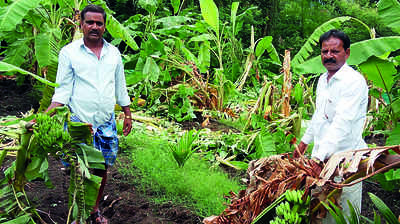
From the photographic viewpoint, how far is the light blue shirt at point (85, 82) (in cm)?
307

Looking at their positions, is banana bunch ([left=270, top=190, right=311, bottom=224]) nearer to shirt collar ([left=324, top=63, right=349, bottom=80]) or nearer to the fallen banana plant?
the fallen banana plant

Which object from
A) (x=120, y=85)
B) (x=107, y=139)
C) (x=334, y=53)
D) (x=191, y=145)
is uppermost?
(x=334, y=53)

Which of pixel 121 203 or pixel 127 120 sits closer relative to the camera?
pixel 127 120

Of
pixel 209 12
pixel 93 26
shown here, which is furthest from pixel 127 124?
pixel 209 12

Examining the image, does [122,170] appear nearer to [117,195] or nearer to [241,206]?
[117,195]

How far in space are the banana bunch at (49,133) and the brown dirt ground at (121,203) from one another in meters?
1.09

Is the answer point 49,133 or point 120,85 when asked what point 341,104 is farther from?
point 120,85

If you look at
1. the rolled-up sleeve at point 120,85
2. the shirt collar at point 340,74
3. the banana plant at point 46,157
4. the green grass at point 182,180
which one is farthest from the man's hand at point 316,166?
the rolled-up sleeve at point 120,85

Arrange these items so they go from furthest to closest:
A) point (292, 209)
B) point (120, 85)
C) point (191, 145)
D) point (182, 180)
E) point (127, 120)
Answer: point (191, 145) < point (182, 180) < point (127, 120) < point (120, 85) < point (292, 209)

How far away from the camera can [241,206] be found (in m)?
2.33

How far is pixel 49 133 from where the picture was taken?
2197 millimetres

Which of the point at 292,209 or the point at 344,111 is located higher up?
the point at 344,111

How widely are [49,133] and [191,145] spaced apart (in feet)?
7.22

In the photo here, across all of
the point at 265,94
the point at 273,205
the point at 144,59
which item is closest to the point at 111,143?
the point at 273,205
